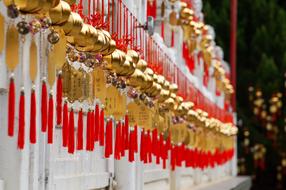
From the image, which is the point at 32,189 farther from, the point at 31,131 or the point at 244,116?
the point at 244,116

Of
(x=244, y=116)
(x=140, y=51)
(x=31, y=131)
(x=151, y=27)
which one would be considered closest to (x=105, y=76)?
(x=140, y=51)

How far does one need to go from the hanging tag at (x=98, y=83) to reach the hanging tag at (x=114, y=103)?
0.29 m

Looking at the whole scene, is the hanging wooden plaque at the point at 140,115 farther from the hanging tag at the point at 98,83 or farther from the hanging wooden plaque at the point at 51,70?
the hanging wooden plaque at the point at 51,70

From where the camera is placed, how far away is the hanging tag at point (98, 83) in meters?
4.14

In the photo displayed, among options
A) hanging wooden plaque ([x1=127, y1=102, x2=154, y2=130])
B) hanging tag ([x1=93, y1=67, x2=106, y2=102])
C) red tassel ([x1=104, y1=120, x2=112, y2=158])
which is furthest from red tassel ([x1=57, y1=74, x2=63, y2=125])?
hanging wooden plaque ([x1=127, y1=102, x2=154, y2=130])

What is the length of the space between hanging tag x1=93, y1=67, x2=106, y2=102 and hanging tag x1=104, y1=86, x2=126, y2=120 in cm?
29

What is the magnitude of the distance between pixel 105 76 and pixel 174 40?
5292 millimetres

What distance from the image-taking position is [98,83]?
4.16 m

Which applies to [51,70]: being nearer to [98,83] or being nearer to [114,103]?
[98,83]

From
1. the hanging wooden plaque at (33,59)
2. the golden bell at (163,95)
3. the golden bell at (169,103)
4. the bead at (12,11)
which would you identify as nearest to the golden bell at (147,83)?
the golden bell at (163,95)

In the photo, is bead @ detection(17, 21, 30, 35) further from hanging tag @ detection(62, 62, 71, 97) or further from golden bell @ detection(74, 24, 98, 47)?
hanging tag @ detection(62, 62, 71, 97)

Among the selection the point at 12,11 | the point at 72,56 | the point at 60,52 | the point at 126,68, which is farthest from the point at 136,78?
the point at 12,11

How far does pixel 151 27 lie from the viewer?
6.16m

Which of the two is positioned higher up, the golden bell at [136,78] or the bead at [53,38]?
the bead at [53,38]
